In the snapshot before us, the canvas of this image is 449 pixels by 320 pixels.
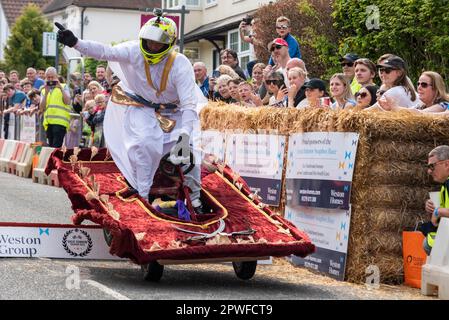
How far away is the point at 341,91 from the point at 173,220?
11.7 ft

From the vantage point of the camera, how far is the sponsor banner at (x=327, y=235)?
37.3 feet

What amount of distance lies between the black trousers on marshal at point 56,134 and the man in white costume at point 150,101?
514 inches

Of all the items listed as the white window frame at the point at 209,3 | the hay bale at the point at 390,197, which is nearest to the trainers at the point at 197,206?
the hay bale at the point at 390,197

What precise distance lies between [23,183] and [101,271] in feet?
40.2

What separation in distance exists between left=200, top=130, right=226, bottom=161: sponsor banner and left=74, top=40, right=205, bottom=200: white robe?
9.50 feet

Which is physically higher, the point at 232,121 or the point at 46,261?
the point at 232,121

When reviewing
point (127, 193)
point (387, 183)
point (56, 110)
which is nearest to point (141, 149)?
point (127, 193)

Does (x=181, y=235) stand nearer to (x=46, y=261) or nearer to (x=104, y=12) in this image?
(x=46, y=261)

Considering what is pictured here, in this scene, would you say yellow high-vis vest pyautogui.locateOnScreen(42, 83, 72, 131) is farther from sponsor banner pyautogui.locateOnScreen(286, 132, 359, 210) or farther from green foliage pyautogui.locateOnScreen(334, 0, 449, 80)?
sponsor banner pyautogui.locateOnScreen(286, 132, 359, 210)

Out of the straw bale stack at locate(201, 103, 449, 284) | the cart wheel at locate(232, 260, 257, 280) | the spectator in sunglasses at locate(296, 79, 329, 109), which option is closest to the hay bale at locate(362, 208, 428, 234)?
the straw bale stack at locate(201, 103, 449, 284)

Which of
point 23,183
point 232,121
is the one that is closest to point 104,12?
point 23,183

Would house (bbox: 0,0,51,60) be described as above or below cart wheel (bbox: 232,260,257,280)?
above

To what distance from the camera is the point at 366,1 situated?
1928cm

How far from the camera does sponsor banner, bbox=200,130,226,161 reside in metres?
14.5
